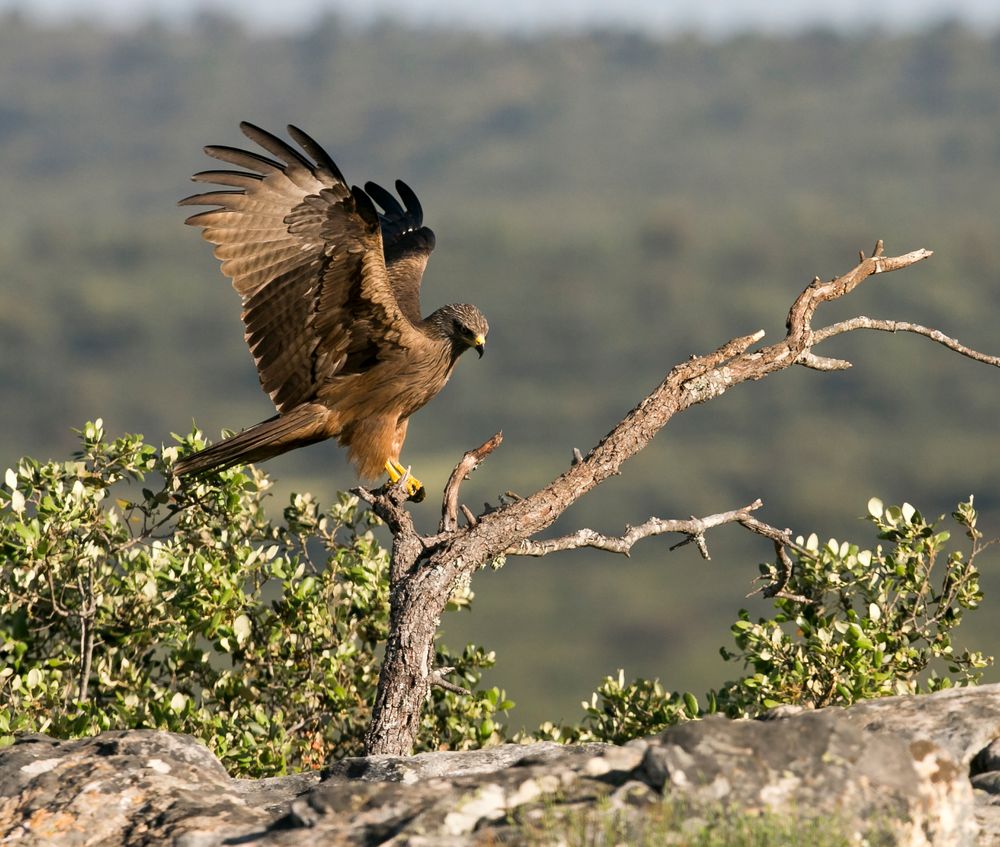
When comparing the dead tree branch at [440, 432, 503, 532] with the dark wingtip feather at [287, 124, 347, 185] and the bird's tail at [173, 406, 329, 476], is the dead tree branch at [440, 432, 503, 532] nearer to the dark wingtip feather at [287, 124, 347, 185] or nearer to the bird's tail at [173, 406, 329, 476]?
the bird's tail at [173, 406, 329, 476]

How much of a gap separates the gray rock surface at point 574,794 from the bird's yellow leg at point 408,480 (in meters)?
3.52

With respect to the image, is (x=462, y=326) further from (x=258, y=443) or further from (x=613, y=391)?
(x=613, y=391)

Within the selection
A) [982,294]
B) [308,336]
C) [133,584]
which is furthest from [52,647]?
[982,294]

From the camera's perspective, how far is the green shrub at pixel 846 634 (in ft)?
23.0

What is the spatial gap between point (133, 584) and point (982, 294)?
17586 cm

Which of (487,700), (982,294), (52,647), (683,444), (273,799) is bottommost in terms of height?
(273,799)

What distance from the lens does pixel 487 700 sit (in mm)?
7863

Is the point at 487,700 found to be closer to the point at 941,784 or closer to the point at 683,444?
the point at 941,784

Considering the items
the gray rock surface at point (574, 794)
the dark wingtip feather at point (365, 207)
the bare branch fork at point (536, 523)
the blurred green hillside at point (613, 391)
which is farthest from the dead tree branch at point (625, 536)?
the blurred green hillside at point (613, 391)

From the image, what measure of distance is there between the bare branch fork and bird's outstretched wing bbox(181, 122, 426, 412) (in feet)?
5.00

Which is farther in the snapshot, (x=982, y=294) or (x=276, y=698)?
(x=982, y=294)

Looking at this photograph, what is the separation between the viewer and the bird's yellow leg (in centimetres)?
857

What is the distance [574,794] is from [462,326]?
516 cm

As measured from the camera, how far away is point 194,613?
24.7ft
